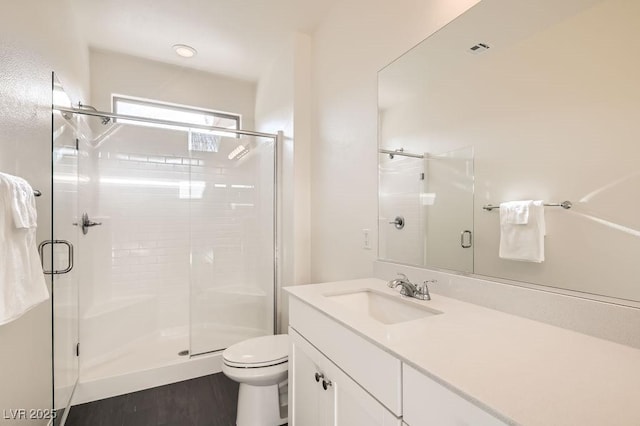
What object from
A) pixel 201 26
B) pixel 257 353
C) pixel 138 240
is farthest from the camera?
pixel 138 240

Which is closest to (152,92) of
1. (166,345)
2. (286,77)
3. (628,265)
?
(286,77)

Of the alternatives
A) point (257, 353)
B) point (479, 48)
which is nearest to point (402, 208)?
point (479, 48)

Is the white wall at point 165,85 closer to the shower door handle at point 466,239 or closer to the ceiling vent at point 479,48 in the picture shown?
the ceiling vent at point 479,48

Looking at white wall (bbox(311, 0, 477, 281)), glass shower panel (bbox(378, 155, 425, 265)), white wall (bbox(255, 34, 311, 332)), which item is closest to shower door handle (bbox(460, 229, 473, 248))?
glass shower panel (bbox(378, 155, 425, 265))

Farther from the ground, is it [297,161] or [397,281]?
Result: [297,161]

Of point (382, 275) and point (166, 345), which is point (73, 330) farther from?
point (382, 275)

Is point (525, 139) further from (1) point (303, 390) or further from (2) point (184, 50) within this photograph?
(2) point (184, 50)

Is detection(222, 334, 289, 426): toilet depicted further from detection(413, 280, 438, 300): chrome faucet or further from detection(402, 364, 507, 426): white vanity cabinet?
detection(402, 364, 507, 426): white vanity cabinet

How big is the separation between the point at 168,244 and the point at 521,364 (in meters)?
3.02

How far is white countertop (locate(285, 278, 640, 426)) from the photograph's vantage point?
20.7 inches

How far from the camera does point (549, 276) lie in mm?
983

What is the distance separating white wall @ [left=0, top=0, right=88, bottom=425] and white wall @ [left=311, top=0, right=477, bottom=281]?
1595mm

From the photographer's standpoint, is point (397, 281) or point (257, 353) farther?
point (257, 353)

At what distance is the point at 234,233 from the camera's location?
2705 millimetres
